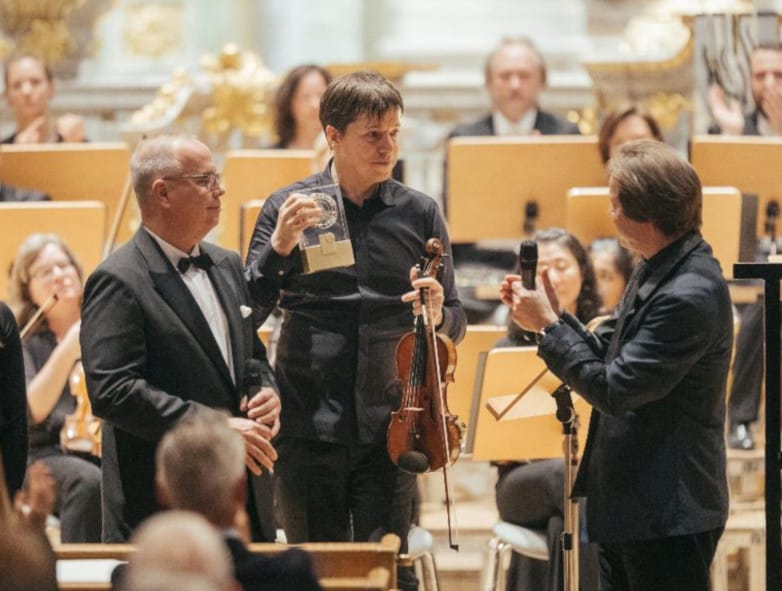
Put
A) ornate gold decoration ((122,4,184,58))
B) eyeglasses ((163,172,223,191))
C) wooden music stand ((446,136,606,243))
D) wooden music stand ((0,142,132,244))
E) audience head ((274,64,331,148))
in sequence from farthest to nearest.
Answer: ornate gold decoration ((122,4,184,58)), audience head ((274,64,331,148)), wooden music stand ((0,142,132,244)), wooden music stand ((446,136,606,243)), eyeglasses ((163,172,223,191))

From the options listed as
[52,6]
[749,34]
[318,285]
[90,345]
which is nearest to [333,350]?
[318,285]

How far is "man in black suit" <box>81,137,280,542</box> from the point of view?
3.71 metres

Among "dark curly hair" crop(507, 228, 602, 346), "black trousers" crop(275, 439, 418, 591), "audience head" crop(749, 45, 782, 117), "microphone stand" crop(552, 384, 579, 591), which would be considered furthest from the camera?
"audience head" crop(749, 45, 782, 117)

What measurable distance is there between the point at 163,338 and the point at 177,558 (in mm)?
1406

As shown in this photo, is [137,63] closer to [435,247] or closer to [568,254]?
[568,254]

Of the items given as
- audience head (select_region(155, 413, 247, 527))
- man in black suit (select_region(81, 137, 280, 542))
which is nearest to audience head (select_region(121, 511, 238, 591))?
audience head (select_region(155, 413, 247, 527))

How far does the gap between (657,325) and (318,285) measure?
868 mm

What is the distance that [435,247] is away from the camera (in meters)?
3.95

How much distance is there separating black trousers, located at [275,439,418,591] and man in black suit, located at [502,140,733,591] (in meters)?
0.49

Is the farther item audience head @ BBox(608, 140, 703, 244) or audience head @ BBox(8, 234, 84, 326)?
audience head @ BBox(8, 234, 84, 326)

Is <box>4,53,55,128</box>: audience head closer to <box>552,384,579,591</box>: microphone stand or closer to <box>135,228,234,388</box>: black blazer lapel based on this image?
<box>135,228,234,388</box>: black blazer lapel

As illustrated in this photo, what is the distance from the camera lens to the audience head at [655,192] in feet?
12.4

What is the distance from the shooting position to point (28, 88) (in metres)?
7.19

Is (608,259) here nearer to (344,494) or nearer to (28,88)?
(344,494)
